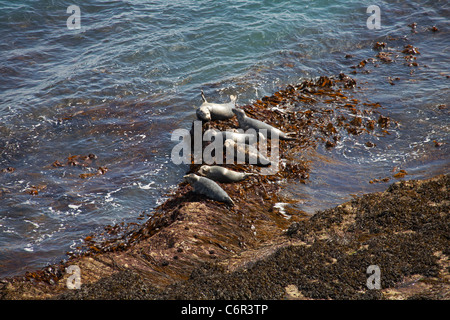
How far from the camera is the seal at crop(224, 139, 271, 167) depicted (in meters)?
8.71

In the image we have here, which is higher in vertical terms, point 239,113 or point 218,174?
point 239,113

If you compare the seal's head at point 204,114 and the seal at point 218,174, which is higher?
the seal's head at point 204,114

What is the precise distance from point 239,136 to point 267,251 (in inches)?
146

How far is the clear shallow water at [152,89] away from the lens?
27.1 ft

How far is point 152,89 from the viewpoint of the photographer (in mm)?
12953
